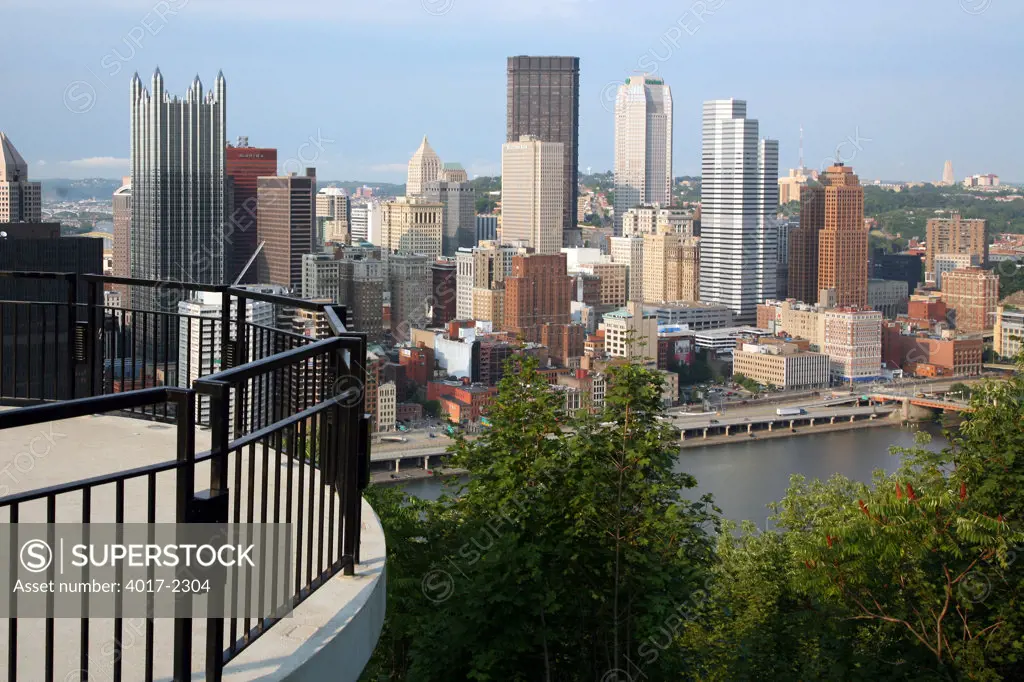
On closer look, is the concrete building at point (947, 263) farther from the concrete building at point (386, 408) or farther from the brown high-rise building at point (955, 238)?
the concrete building at point (386, 408)

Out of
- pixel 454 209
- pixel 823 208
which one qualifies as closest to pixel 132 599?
pixel 823 208

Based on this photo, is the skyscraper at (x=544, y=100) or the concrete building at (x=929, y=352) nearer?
the concrete building at (x=929, y=352)

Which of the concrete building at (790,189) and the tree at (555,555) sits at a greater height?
the concrete building at (790,189)

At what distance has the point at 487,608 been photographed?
→ 2584mm

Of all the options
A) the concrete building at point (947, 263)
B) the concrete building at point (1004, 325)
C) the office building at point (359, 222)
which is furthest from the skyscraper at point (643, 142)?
the concrete building at point (1004, 325)

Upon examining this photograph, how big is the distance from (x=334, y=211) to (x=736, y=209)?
736 inches

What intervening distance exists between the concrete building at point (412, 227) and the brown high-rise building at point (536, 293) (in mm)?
11906

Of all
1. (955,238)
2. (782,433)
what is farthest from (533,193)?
(782,433)

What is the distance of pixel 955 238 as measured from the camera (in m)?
47.0

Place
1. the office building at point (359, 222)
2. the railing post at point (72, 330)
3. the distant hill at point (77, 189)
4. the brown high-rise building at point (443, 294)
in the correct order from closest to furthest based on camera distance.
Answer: the railing post at point (72, 330)
the distant hill at point (77, 189)
the brown high-rise building at point (443, 294)
the office building at point (359, 222)

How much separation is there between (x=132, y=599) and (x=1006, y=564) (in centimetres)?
207

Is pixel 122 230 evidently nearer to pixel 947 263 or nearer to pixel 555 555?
pixel 947 263

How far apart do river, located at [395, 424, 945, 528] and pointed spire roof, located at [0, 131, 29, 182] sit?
12.2 meters

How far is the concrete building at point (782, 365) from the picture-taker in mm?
32156
